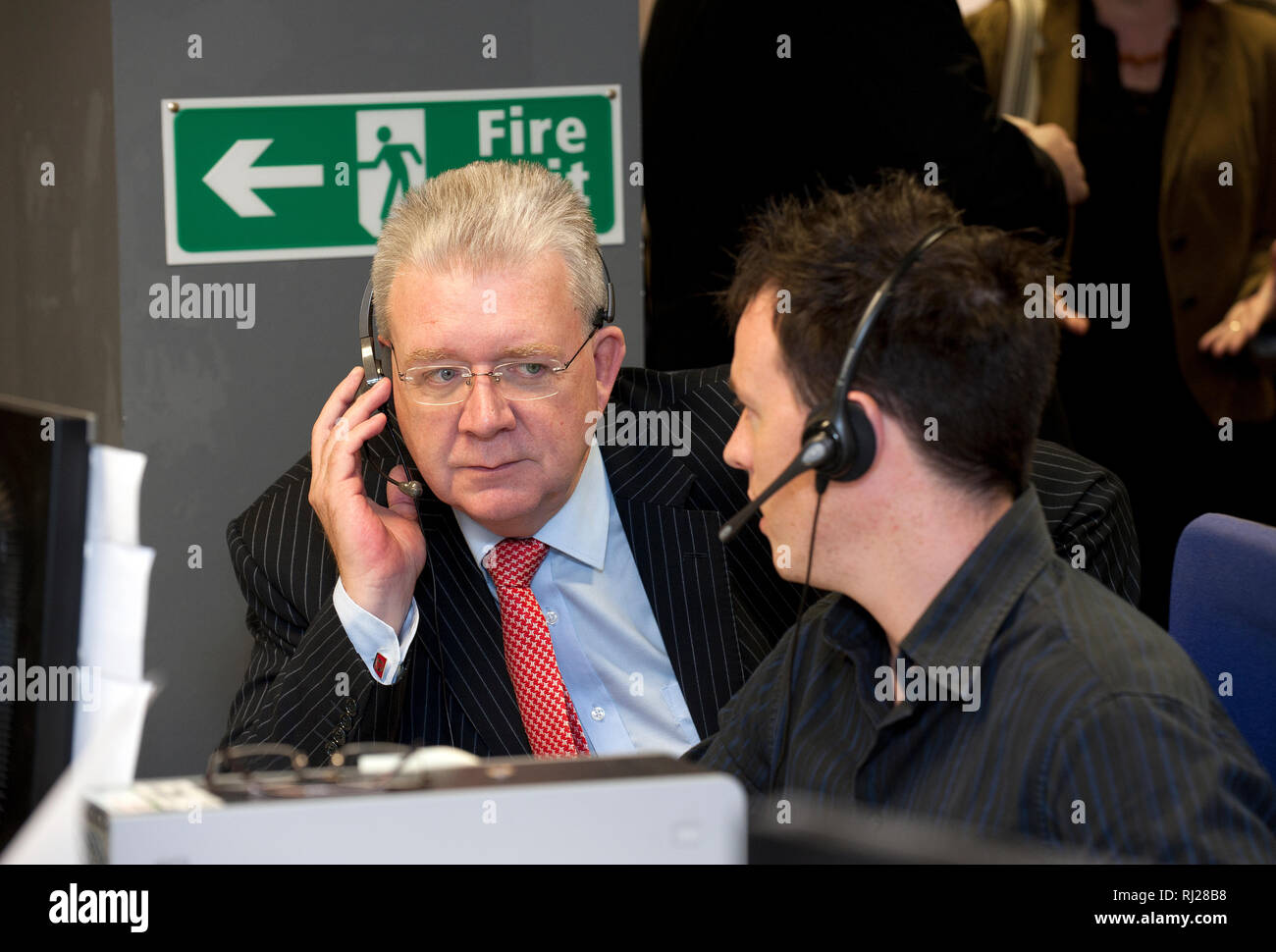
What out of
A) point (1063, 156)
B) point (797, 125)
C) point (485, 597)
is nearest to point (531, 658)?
point (485, 597)

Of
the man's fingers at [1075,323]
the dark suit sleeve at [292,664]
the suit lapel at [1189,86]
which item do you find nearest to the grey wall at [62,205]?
the dark suit sleeve at [292,664]

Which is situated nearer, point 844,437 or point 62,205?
point 844,437

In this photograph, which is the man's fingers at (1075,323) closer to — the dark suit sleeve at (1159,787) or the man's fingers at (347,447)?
the man's fingers at (347,447)

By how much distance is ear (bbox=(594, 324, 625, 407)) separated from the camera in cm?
172

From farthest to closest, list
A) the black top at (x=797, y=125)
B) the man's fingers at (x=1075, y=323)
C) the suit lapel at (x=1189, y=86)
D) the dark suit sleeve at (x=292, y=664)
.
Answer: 1. the suit lapel at (x=1189, y=86)
2. the man's fingers at (x=1075, y=323)
3. the black top at (x=797, y=125)
4. the dark suit sleeve at (x=292, y=664)

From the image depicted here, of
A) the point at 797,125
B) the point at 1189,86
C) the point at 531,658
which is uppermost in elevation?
the point at 1189,86

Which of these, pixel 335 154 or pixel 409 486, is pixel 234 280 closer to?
pixel 335 154

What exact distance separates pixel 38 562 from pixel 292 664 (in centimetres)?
74

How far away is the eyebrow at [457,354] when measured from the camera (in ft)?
5.15

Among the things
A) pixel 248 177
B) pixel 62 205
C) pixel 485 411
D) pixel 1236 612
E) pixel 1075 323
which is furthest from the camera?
pixel 1075 323

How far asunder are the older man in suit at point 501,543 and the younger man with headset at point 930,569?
35 cm

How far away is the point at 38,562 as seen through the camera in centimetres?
82

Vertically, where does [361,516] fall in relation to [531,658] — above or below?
above

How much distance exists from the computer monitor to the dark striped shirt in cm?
57
